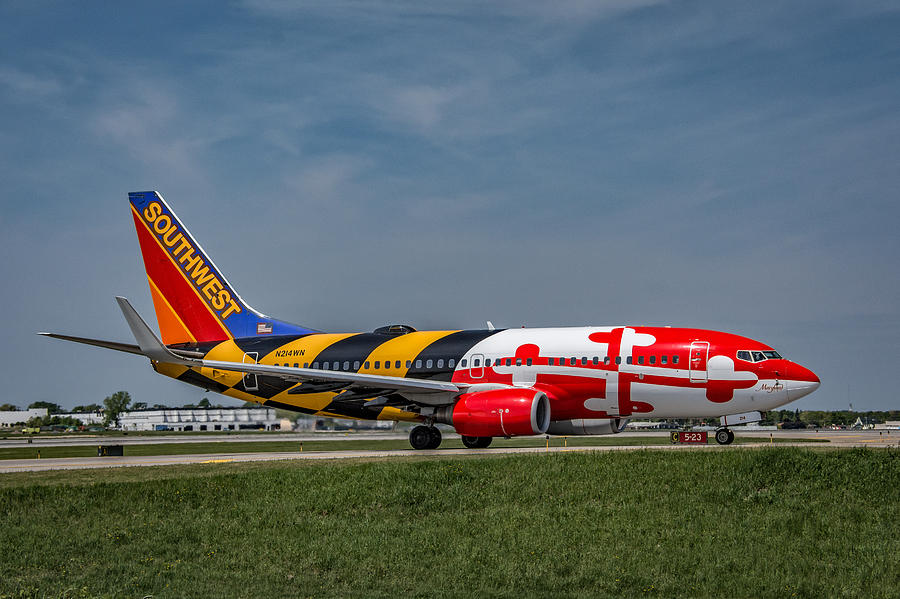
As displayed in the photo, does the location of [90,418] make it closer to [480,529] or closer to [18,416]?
[18,416]

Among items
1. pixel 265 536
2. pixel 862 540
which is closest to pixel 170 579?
pixel 265 536

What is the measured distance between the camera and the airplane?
31453 mm

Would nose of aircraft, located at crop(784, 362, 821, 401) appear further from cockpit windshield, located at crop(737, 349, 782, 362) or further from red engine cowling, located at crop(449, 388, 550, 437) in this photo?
red engine cowling, located at crop(449, 388, 550, 437)

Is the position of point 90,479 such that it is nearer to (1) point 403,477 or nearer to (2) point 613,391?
(1) point 403,477

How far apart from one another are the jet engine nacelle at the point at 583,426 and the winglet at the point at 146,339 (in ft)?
47.4

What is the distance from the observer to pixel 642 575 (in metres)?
16.7

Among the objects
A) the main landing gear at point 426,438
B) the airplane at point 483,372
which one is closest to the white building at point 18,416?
the airplane at point 483,372

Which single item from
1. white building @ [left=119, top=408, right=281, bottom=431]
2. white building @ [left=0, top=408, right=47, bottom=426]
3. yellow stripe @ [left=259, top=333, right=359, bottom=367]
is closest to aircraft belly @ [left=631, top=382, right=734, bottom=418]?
yellow stripe @ [left=259, top=333, right=359, bottom=367]

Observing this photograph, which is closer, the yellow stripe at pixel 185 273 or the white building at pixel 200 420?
the yellow stripe at pixel 185 273

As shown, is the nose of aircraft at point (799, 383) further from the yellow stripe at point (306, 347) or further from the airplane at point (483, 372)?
the yellow stripe at point (306, 347)

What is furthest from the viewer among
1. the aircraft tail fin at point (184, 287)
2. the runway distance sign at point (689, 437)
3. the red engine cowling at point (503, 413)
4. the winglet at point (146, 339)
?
the aircraft tail fin at point (184, 287)

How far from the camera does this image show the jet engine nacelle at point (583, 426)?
1324 inches

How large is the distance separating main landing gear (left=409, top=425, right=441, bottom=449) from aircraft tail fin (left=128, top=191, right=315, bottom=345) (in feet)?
30.2

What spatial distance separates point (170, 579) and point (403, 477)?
282 inches
